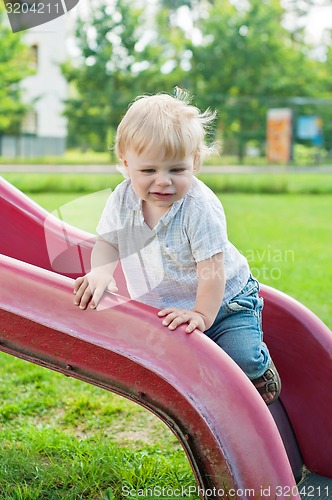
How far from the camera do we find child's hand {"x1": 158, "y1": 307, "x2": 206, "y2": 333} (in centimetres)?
147

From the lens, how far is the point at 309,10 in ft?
91.4

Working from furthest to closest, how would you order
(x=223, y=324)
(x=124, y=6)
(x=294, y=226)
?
(x=124, y=6) → (x=294, y=226) → (x=223, y=324)

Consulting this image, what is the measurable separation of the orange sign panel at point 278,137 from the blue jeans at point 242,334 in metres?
12.5

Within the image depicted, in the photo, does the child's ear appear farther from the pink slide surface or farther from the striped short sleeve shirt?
the pink slide surface

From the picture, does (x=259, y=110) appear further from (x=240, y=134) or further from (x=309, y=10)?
(x=309, y=10)

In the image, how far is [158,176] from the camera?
5.13 ft

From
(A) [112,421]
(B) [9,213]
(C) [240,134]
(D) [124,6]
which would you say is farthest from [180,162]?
(D) [124,6]

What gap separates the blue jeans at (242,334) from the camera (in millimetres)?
1650

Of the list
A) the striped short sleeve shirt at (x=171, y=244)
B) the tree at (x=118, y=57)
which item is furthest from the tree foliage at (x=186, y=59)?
the striped short sleeve shirt at (x=171, y=244)

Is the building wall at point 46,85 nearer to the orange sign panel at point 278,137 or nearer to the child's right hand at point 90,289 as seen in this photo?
the orange sign panel at point 278,137

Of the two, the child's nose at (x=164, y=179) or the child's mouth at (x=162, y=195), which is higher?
the child's nose at (x=164, y=179)

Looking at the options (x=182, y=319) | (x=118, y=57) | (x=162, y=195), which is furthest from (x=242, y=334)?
(x=118, y=57)

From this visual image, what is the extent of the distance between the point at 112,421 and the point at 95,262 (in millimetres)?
850

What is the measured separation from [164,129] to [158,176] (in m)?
0.10
